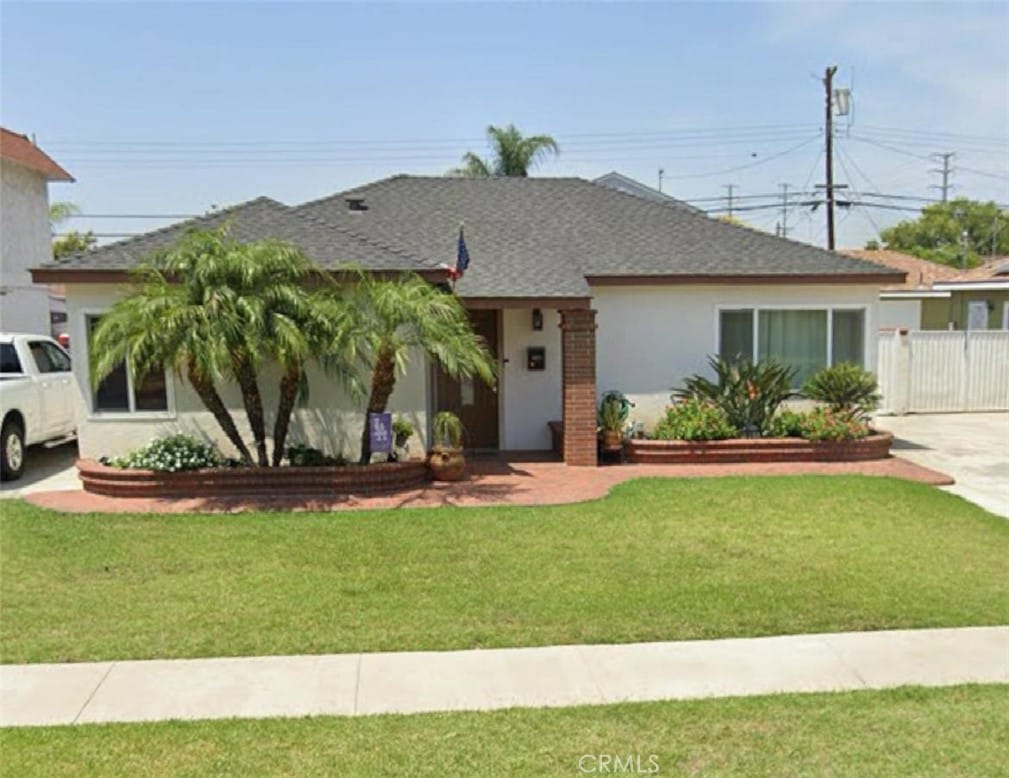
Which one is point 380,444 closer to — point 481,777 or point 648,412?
point 648,412

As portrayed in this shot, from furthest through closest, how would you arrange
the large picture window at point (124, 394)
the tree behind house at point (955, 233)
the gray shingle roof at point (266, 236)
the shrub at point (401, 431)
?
the tree behind house at point (955, 233) < the large picture window at point (124, 394) < the shrub at point (401, 431) < the gray shingle roof at point (266, 236)

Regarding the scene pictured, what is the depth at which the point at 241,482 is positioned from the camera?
31.2ft

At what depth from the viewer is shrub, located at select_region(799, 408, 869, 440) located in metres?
11.4

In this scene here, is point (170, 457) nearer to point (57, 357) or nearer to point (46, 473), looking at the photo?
point (46, 473)

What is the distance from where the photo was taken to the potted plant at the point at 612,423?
11.3 metres

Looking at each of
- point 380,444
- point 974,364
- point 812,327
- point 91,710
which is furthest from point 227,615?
point 974,364

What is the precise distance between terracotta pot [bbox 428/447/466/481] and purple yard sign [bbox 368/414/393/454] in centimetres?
62

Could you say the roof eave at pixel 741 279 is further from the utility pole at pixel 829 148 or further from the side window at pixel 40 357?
the utility pole at pixel 829 148

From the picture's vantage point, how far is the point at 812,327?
12.8 meters

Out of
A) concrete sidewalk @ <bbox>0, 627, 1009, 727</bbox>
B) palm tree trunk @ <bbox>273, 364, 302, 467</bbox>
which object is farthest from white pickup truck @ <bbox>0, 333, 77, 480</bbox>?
concrete sidewalk @ <bbox>0, 627, 1009, 727</bbox>

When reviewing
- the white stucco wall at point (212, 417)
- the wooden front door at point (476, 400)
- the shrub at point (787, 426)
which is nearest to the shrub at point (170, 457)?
the white stucco wall at point (212, 417)

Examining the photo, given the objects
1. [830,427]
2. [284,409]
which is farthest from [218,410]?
[830,427]

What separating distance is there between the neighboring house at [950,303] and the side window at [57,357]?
20.3 metres

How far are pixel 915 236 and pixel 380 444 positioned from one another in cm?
7119
